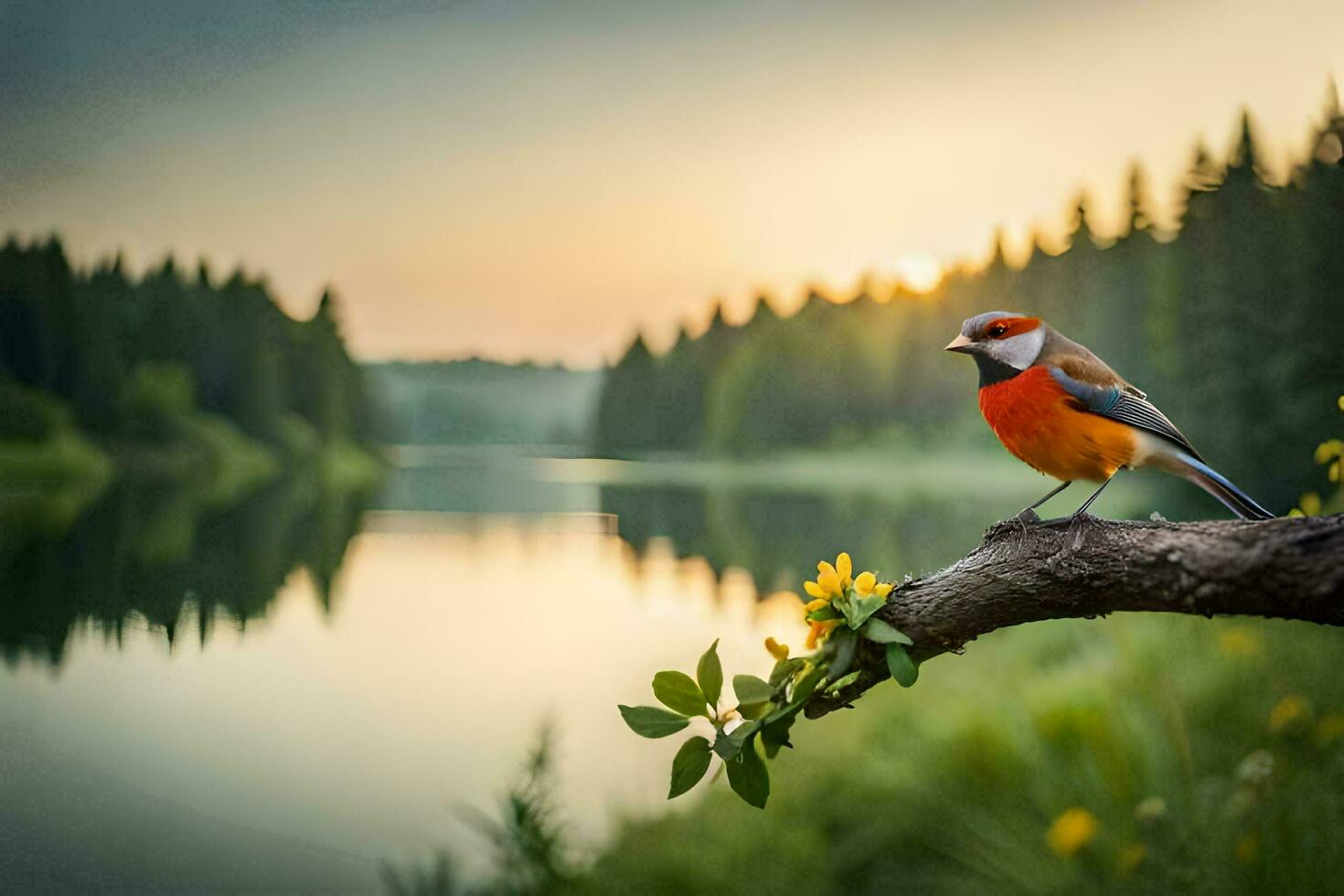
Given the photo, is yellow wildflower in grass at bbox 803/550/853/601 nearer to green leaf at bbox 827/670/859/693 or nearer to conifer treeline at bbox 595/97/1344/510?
green leaf at bbox 827/670/859/693

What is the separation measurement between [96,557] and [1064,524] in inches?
405

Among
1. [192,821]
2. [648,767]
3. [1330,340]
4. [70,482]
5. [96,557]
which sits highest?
[1330,340]

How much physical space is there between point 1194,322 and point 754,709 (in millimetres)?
4355

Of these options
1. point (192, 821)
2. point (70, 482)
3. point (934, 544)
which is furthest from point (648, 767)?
point (70, 482)

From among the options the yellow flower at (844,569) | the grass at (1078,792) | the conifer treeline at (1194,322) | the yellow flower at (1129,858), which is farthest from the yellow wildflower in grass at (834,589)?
the yellow flower at (1129,858)

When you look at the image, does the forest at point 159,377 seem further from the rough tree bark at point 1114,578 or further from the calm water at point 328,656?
the rough tree bark at point 1114,578

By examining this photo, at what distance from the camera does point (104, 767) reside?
725 cm

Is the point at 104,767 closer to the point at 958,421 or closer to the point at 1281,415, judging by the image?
the point at 958,421

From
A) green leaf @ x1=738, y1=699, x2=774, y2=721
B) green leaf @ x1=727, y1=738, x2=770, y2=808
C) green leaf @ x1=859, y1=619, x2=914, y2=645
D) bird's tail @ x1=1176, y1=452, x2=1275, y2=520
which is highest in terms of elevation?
bird's tail @ x1=1176, y1=452, x2=1275, y2=520

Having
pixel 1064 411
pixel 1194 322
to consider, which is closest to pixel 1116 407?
pixel 1064 411

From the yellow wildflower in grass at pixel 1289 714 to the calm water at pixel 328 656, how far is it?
107 inches

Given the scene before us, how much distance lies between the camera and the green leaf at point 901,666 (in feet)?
2.88

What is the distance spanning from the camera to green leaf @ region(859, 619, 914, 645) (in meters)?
0.89

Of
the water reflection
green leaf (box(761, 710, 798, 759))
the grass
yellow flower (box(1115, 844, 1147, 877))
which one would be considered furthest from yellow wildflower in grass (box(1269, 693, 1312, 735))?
the water reflection
